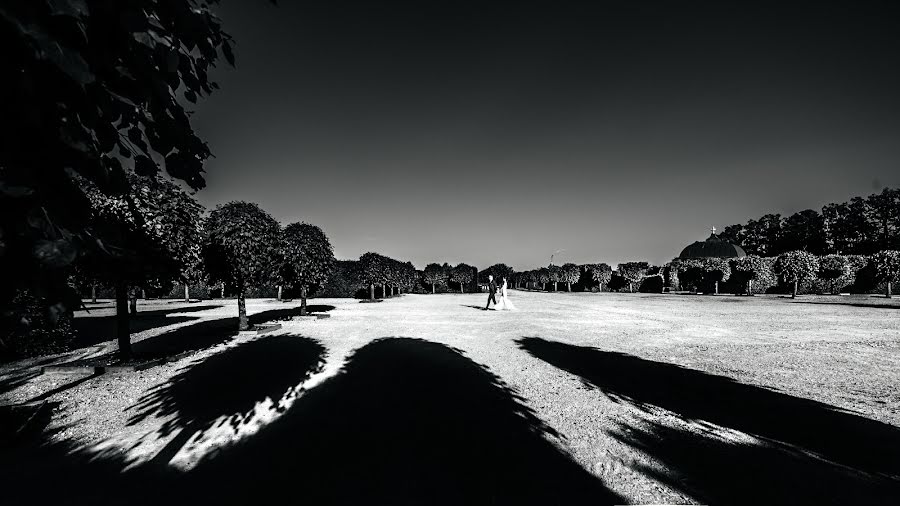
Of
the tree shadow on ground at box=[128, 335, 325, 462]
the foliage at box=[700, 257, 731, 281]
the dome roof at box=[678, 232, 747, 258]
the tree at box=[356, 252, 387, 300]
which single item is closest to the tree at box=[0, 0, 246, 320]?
the tree shadow on ground at box=[128, 335, 325, 462]

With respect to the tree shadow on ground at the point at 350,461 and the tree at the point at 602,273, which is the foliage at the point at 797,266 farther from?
the tree shadow on ground at the point at 350,461

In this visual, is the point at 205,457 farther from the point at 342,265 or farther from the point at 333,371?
the point at 342,265

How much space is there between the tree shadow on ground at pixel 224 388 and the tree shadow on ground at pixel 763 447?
5766 mm

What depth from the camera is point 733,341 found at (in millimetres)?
11180

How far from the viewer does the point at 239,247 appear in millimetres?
12781

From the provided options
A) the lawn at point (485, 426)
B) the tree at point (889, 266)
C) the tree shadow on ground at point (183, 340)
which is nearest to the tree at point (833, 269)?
the tree at point (889, 266)

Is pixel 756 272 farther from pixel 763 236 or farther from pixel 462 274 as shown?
pixel 763 236

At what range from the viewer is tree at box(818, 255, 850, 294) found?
118ft

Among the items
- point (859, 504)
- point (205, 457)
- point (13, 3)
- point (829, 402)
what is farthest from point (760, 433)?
point (13, 3)

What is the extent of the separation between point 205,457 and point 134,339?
438 inches

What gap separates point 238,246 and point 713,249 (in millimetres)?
78120

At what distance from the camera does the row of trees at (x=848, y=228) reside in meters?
54.1

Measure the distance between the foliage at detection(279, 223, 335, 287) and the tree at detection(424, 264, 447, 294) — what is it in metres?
37.5

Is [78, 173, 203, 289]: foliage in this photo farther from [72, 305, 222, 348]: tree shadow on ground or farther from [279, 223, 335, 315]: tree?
[279, 223, 335, 315]: tree
